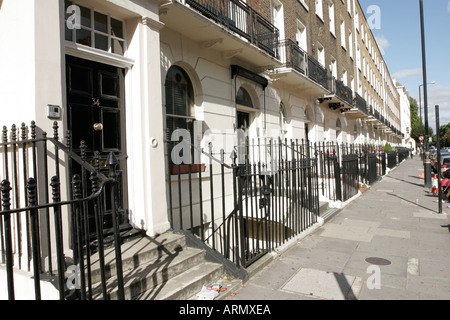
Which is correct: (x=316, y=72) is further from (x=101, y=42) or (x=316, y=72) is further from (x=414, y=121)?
(x=414, y=121)

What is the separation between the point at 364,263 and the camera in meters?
5.11

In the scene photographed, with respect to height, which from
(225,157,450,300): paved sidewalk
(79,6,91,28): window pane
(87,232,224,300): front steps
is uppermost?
(79,6,91,28): window pane

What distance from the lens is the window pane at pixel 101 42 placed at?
4.62 meters

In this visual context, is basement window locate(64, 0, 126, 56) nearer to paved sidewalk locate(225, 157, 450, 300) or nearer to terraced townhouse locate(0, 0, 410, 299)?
Result: terraced townhouse locate(0, 0, 410, 299)

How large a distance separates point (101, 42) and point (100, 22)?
0.95 feet

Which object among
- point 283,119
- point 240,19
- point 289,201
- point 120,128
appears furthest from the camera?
point 283,119

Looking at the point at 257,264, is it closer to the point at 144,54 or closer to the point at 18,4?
the point at 144,54

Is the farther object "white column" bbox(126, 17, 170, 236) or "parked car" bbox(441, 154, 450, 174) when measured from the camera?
"parked car" bbox(441, 154, 450, 174)

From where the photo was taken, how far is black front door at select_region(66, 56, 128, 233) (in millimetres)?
4207

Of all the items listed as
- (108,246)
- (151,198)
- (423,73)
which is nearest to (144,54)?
(151,198)

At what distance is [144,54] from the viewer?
15.9 ft

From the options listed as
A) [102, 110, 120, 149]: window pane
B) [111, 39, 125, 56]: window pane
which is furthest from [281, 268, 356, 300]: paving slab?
[111, 39, 125, 56]: window pane

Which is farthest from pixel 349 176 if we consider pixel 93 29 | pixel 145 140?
pixel 93 29

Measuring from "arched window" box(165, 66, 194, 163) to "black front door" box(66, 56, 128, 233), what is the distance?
5.70 ft
